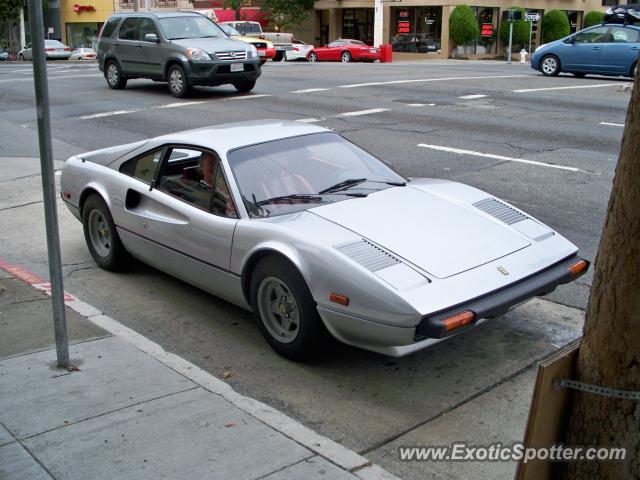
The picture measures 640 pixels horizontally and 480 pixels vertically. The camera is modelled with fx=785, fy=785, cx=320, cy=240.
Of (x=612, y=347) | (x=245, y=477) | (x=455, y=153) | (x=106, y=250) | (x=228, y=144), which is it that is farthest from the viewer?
(x=455, y=153)

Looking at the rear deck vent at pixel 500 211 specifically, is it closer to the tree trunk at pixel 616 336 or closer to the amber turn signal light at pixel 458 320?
the amber turn signal light at pixel 458 320

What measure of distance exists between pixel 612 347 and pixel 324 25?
5468cm

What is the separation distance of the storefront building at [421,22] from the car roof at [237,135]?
41.7 m

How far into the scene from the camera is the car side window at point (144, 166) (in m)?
6.33

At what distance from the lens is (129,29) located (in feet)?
→ 60.2

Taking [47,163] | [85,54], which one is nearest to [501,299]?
[47,163]

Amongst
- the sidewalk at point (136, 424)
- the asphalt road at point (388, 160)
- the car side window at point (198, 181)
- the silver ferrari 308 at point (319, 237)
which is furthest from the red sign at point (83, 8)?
the sidewalk at point (136, 424)

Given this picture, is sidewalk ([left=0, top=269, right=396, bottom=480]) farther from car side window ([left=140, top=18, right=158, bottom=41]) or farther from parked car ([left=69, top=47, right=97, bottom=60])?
parked car ([left=69, top=47, right=97, bottom=60])

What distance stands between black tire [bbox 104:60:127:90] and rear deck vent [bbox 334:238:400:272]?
15.8 metres

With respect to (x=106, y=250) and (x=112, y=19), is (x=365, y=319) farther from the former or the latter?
(x=112, y=19)

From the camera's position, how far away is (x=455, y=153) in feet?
37.5

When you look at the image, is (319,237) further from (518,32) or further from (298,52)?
(518,32)

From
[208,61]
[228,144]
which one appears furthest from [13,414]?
[208,61]

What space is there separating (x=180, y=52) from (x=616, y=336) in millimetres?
15544
